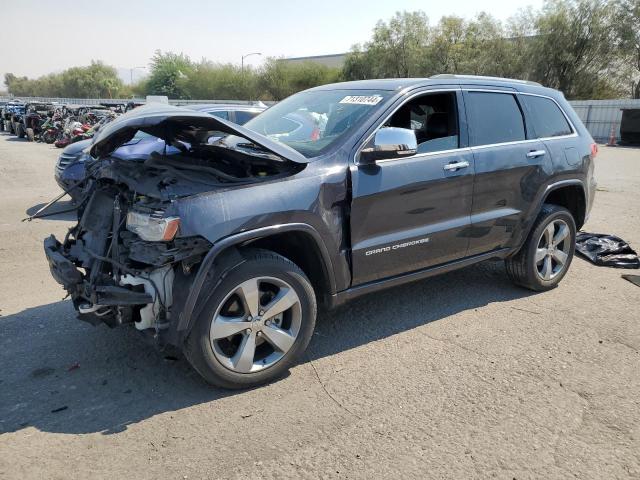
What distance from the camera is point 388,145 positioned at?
3553mm

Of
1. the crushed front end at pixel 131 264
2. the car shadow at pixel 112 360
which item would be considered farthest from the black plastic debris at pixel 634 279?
the crushed front end at pixel 131 264

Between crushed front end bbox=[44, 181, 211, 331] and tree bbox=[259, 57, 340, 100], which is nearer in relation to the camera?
crushed front end bbox=[44, 181, 211, 331]

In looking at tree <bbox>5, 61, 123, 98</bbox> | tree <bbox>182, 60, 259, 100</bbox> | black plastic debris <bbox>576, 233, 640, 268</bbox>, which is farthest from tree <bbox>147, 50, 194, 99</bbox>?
black plastic debris <bbox>576, 233, 640, 268</bbox>

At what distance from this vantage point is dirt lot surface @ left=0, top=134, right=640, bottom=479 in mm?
2686

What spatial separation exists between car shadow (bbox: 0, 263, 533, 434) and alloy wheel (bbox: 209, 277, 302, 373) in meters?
0.25

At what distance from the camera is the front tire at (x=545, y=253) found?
493 cm

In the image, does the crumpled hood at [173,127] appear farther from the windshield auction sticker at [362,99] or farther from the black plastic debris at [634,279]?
the black plastic debris at [634,279]

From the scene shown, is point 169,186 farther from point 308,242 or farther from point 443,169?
point 443,169

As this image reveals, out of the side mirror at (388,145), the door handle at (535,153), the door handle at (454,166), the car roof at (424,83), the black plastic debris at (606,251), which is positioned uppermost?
the car roof at (424,83)

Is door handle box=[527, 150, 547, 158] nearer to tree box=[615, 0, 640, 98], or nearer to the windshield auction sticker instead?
the windshield auction sticker

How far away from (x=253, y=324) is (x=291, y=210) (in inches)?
29.1

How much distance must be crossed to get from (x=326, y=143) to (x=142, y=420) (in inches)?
83.5

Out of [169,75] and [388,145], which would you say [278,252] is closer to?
[388,145]

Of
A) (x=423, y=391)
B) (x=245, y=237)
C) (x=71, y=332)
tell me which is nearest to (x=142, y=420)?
(x=245, y=237)
